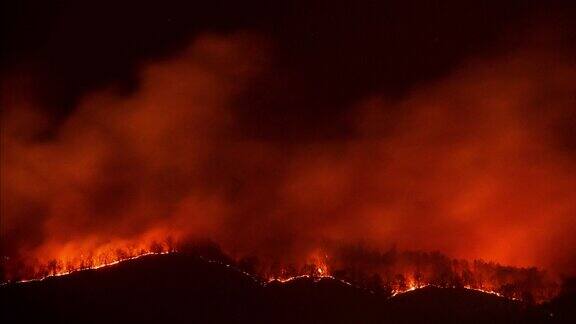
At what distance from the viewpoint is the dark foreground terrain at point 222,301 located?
12531 mm

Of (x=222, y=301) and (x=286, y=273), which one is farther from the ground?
(x=286, y=273)

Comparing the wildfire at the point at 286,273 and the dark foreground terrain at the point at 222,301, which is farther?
the wildfire at the point at 286,273

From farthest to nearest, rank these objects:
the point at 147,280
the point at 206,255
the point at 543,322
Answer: the point at 206,255 → the point at 147,280 → the point at 543,322

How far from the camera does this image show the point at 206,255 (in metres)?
14.1

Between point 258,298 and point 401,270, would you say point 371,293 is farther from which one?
point 258,298

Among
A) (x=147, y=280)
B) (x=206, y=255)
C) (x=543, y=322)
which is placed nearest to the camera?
(x=543, y=322)

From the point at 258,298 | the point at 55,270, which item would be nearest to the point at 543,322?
the point at 258,298

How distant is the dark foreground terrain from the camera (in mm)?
12531

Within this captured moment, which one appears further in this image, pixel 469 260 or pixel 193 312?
pixel 469 260

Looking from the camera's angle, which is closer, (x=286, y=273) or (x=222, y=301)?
(x=222, y=301)

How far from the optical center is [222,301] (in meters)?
13.0

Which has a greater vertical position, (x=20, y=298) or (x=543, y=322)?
(x=20, y=298)

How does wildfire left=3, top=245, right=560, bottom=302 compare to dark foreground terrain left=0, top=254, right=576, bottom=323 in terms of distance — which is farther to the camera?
wildfire left=3, top=245, right=560, bottom=302

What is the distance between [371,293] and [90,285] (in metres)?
5.42
